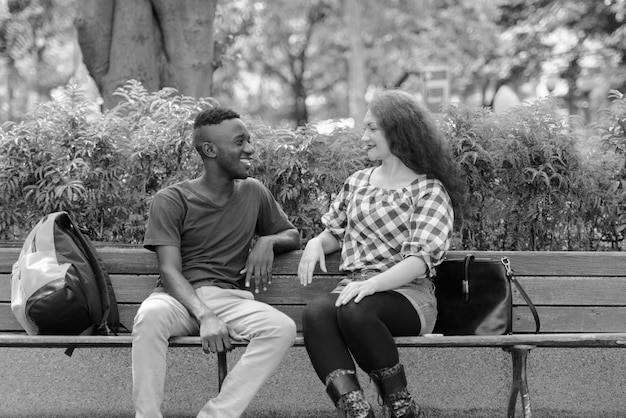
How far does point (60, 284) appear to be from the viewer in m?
3.95

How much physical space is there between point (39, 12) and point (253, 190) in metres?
20.6

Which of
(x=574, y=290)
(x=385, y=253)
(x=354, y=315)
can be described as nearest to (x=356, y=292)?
(x=354, y=315)

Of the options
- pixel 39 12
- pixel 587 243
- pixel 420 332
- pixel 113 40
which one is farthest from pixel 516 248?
pixel 39 12

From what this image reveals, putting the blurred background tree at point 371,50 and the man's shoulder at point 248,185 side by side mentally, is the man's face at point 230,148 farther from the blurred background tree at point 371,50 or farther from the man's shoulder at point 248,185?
the blurred background tree at point 371,50

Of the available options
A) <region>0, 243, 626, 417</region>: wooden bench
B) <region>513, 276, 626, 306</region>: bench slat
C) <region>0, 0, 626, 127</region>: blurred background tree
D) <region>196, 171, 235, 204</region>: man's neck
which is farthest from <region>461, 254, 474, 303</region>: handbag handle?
<region>0, 0, 626, 127</region>: blurred background tree

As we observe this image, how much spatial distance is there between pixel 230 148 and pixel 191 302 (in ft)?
2.65

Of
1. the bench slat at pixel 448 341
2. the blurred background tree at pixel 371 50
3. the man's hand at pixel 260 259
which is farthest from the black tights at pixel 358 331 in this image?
the blurred background tree at pixel 371 50

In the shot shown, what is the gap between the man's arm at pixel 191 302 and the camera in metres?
3.77

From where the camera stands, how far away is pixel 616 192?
479 centimetres

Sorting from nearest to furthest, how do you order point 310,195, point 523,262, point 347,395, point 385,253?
point 347,395
point 385,253
point 523,262
point 310,195

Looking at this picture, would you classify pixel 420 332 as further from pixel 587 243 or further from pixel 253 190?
pixel 587 243

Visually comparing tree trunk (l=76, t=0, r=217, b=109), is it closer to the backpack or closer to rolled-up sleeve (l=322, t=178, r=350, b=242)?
the backpack

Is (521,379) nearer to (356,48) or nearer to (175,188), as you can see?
(175,188)

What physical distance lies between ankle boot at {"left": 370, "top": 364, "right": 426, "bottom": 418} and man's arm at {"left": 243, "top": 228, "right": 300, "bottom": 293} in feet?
2.80
